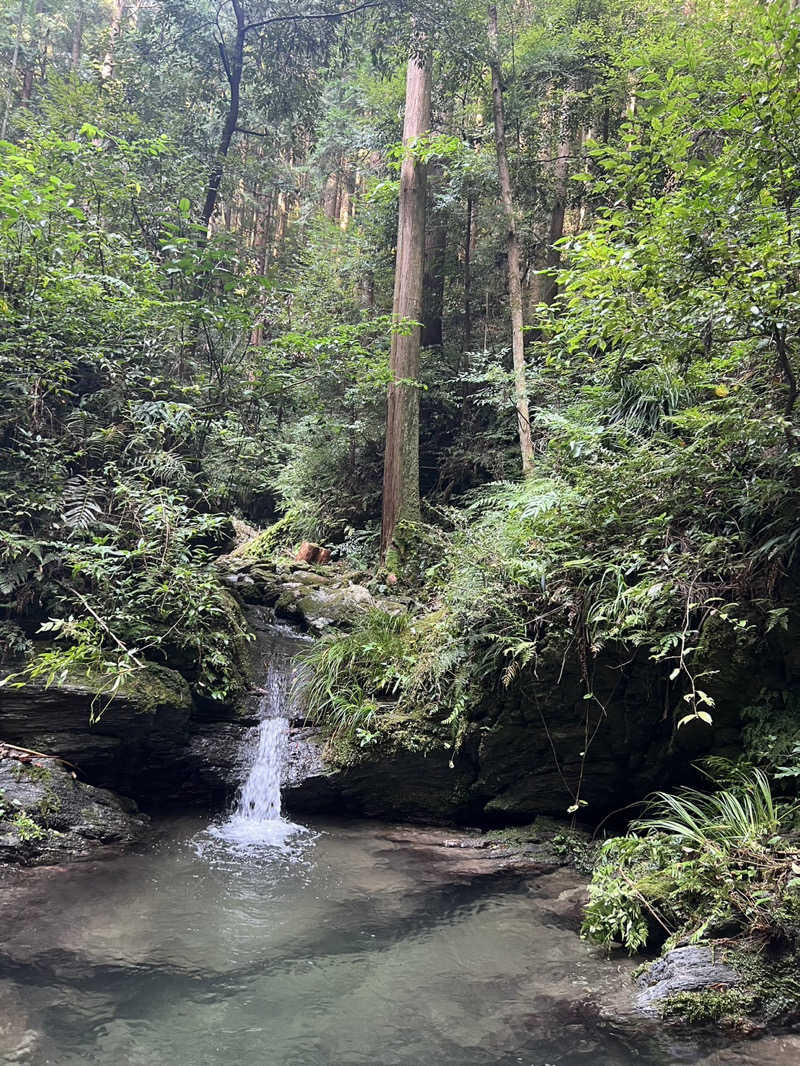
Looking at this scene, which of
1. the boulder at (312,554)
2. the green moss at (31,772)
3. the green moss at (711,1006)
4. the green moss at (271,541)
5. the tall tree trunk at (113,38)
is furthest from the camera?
the green moss at (271,541)

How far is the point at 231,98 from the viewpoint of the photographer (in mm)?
8516

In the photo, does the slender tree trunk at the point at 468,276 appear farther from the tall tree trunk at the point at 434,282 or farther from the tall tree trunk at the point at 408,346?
the tall tree trunk at the point at 408,346

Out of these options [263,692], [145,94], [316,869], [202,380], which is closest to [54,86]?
[145,94]

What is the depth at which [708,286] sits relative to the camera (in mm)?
4691

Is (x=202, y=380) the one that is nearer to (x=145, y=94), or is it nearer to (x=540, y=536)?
(x=540, y=536)

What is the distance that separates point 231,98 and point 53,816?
875cm

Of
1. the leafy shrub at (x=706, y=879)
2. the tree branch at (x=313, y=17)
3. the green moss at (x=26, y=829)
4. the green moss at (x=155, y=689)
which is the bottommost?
the green moss at (x=26, y=829)

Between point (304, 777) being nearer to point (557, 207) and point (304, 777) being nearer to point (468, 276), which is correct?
point (468, 276)

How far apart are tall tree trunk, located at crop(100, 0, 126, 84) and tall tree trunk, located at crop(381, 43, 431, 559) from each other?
506 centimetres

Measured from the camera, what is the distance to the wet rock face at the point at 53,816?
15.9ft

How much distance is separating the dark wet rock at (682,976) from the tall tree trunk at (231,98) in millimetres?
9207

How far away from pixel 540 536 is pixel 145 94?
9.61 meters

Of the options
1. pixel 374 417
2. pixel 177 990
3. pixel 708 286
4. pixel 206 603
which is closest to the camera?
pixel 177 990

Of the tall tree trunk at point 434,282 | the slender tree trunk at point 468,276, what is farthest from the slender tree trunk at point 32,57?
the slender tree trunk at point 468,276
